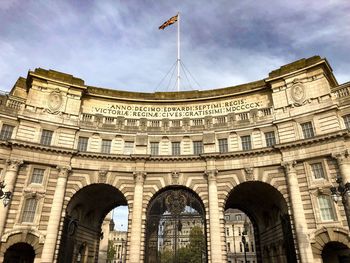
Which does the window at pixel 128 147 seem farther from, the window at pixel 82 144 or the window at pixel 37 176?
the window at pixel 37 176

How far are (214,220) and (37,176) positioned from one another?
63.7 ft

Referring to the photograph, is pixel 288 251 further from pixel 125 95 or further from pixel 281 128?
pixel 125 95

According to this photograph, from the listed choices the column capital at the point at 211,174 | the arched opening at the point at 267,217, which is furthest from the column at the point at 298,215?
the column capital at the point at 211,174

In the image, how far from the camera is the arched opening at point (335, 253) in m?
25.8

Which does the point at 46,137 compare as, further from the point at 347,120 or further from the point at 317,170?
the point at 347,120

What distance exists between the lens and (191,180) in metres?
32.0

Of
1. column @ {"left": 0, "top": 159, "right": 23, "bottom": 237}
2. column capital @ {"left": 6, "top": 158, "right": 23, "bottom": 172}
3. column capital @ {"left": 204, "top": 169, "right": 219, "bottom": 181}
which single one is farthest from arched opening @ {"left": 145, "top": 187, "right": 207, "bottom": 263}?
column capital @ {"left": 6, "top": 158, "right": 23, "bottom": 172}

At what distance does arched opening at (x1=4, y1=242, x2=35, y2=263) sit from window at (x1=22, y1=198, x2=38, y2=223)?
→ 91.5 inches

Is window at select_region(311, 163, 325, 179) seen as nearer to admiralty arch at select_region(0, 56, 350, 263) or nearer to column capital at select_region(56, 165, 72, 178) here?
admiralty arch at select_region(0, 56, 350, 263)

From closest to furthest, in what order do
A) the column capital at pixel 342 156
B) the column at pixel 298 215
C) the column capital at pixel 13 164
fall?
the column at pixel 298 215 → the column capital at pixel 342 156 → the column capital at pixel 13 164

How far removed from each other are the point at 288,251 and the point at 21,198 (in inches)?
1087

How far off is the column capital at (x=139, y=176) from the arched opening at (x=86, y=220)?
3179 mm

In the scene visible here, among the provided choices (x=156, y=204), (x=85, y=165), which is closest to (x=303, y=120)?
(x=156, y=204)

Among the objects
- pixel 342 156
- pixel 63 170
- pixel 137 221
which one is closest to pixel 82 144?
pixel 63 170
